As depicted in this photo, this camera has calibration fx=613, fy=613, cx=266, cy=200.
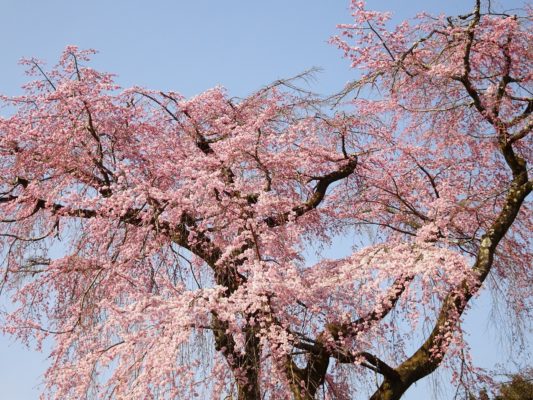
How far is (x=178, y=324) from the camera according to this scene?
5.45m

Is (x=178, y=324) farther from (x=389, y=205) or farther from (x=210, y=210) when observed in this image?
(x=389, y=205)

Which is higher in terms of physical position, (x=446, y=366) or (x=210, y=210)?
(x=210, y=210)

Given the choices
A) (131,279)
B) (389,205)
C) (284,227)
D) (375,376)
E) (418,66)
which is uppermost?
(418,66)

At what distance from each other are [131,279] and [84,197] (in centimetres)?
110

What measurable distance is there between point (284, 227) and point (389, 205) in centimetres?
239

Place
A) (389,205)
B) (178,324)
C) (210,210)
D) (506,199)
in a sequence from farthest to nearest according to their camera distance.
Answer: (389,205), (506,199), (210,210), (178,324)

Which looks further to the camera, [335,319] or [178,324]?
[335,319]

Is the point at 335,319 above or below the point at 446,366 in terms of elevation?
above

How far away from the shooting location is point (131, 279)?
6.62 meters

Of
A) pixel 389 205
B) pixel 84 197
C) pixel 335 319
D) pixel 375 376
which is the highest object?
pixel 389 205

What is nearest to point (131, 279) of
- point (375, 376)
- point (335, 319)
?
point (335, 319)

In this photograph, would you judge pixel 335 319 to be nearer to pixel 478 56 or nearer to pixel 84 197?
pixel 84 197

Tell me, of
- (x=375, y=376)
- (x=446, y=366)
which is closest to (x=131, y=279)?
(x=375, y=376)

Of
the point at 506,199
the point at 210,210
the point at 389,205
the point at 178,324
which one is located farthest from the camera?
the point at 389,205
